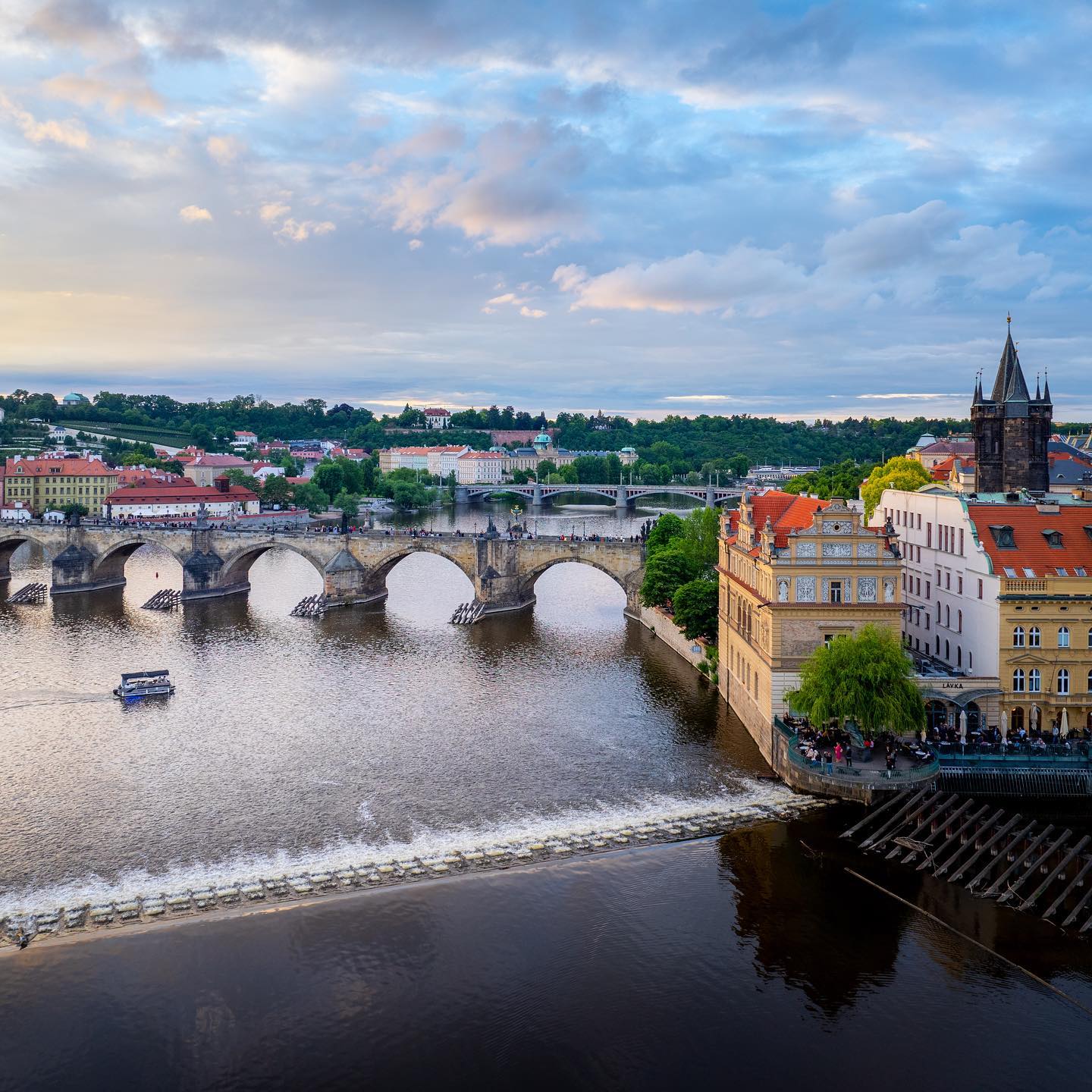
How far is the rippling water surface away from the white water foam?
11 cm

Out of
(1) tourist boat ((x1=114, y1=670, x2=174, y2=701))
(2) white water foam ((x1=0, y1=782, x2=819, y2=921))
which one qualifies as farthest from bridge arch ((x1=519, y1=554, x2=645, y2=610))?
(2) white water foam ((x1=0, y1=782, x2=819, y2=921))

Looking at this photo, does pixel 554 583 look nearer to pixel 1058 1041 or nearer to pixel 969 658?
pixel 969 658

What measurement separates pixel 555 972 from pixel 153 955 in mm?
9360

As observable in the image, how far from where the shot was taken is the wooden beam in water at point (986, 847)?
1077 inches

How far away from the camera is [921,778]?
105 ft

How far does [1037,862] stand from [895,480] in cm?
4405

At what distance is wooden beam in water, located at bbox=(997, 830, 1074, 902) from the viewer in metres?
26.2

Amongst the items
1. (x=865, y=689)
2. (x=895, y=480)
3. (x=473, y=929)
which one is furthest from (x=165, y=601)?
(x=865, y=689)

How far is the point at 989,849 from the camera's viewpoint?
2867 centimetres

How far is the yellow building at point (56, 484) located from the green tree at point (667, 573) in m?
89.0

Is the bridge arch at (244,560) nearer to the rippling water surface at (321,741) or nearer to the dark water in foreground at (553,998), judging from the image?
the rippling water surface at (321,741)

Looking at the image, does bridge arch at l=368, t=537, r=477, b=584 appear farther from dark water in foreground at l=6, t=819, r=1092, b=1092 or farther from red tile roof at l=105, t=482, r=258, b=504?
red tile roof at l=105, t=482, r=258, b=504

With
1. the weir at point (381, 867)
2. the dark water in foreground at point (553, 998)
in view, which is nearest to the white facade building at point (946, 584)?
the weir at point (381, 867)

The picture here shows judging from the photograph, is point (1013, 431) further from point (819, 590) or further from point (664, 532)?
point (819, 590)
